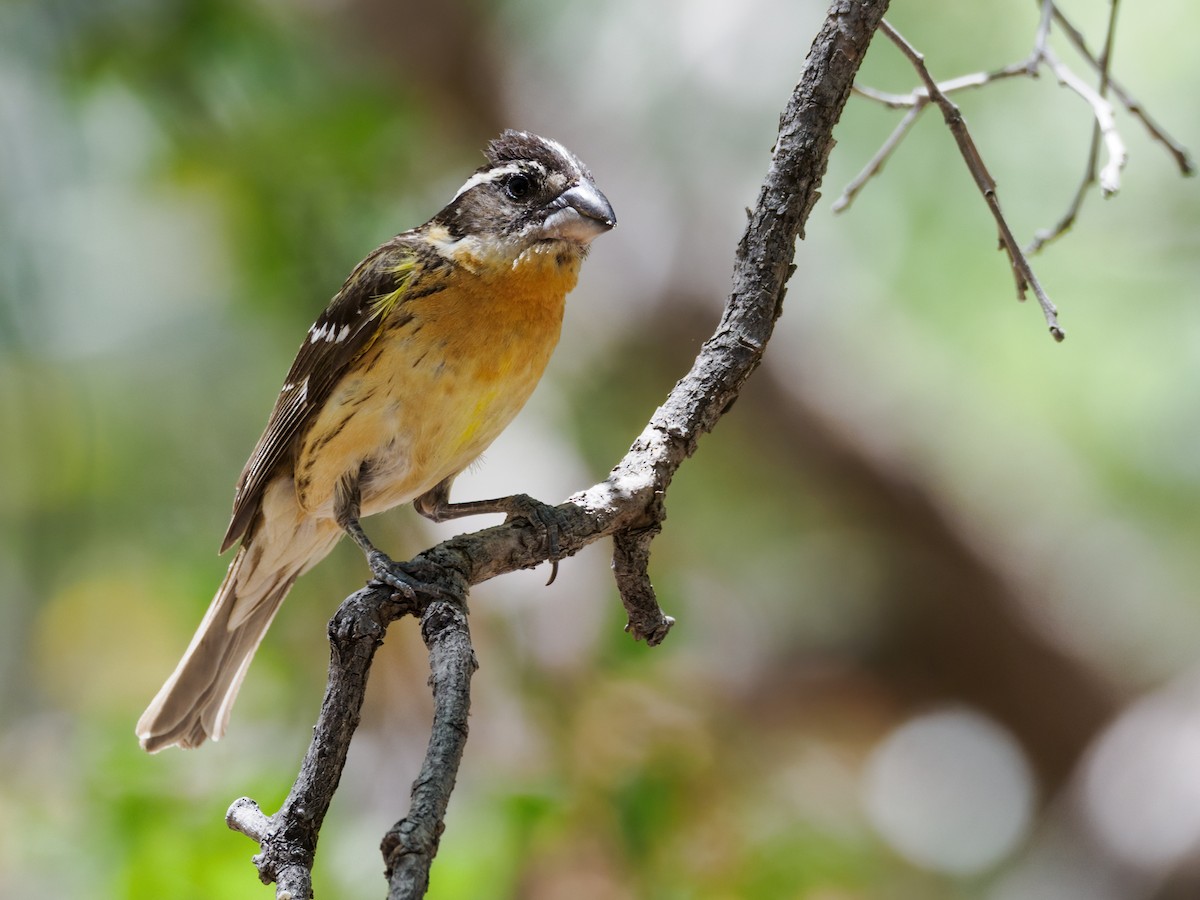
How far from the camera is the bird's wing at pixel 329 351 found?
309 centimetres

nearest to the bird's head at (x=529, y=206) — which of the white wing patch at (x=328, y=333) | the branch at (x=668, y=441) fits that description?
the white wing patch at (x=328, y=333)

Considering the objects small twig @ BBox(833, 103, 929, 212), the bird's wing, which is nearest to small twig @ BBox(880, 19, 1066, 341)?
small twig @ BBox(833, 103, 929, 212)

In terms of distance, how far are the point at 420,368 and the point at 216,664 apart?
1199 millimetres

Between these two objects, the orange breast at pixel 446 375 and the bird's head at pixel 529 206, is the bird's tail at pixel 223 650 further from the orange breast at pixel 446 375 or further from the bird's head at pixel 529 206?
the bird's head at pixel 529 206

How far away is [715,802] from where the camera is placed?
14.8 ft

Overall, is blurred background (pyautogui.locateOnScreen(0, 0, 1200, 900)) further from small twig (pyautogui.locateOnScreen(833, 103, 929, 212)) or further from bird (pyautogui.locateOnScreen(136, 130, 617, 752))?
small twig (pyautogui.locateOnScreen(833, 103, 929, 212))

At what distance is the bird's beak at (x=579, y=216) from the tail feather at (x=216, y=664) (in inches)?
51.8

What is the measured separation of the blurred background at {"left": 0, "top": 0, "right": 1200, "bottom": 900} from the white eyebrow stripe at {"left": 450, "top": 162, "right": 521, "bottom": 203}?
1685 mm

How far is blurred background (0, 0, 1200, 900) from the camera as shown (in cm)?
477

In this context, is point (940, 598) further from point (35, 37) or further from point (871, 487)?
point (35, 37)

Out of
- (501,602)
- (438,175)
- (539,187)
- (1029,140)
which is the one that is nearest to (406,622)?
(501,602)

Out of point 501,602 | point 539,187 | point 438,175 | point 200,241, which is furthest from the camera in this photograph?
point 438,175

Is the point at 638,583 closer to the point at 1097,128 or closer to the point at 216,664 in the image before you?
the point at 1097,128

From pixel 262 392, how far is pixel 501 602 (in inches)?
91.5
